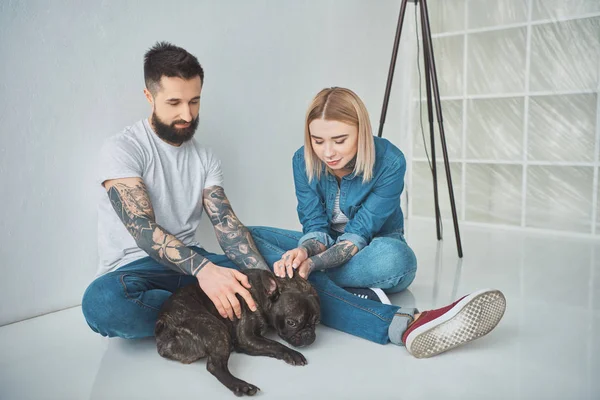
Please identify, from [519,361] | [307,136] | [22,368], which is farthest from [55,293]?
[519,361]

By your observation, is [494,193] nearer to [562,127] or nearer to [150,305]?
[562,127]

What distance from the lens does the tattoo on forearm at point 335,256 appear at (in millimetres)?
1920

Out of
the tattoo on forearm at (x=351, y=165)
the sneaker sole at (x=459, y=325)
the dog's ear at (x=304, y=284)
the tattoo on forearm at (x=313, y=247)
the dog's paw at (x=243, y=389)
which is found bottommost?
the dog's paw at (x=243, y=389)

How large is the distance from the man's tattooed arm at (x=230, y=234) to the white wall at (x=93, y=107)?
50 cm

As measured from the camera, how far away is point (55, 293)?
213 cm

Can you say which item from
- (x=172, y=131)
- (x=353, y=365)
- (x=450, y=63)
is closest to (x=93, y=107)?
(x=172, y=131)

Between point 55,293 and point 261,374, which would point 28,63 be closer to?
point 55,293

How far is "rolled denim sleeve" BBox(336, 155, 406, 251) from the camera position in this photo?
2100 millimetres

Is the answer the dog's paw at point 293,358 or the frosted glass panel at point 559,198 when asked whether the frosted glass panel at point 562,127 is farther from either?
the dog's paw at point 293,358

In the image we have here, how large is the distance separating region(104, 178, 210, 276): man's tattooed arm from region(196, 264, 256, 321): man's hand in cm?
8

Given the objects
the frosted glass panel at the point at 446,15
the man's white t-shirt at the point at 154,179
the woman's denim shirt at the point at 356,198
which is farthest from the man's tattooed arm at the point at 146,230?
the frosted glass panel at the point at 446,15

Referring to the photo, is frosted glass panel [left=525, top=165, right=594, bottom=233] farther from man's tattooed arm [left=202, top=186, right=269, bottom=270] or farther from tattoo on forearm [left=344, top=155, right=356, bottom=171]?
man's tattooed arm [left=202, top=186, right=269, bottom=270]

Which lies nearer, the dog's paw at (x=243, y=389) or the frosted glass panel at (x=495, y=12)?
the dog's paw at (x=243, y=389)

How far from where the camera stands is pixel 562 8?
133 inches
